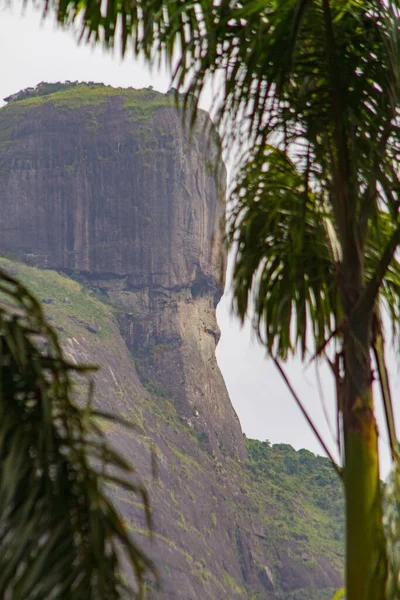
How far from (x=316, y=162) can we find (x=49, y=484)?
4.20 feet

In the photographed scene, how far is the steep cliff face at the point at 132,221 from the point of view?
81.2 meters

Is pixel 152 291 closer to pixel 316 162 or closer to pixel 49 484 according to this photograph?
pixel 316 162

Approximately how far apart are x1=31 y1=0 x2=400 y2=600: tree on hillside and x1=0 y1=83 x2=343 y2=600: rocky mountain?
7085 cm

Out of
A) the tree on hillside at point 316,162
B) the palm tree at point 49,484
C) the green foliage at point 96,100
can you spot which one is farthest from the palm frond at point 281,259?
the green foliage at point 96,100

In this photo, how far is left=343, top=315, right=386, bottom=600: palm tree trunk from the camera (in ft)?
6.77

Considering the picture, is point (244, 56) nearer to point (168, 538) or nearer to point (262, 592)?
point (168, 538)

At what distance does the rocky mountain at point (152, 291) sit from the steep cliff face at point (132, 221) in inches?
3.4

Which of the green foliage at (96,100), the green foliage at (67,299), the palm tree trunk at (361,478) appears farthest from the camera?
the green foliage at (96,100)

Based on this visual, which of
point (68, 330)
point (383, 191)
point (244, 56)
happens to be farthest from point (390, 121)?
point (68, 330)

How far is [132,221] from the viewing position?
83.8m

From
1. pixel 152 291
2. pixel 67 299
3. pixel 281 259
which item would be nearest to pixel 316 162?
pixel 281 259

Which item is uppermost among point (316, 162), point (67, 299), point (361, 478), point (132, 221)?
point (316, 162)

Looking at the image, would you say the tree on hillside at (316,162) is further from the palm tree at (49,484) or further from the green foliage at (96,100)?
the green foliage at (96,100)

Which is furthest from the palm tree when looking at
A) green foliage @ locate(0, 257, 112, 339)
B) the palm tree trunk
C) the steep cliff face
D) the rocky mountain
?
the steep cliff face
